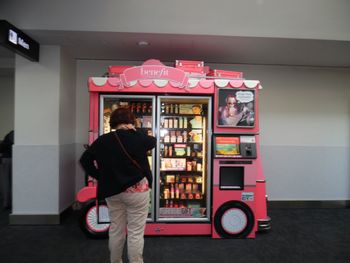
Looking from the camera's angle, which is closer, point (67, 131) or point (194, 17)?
point (194, 17)

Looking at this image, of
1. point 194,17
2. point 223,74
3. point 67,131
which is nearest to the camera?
point 194,17

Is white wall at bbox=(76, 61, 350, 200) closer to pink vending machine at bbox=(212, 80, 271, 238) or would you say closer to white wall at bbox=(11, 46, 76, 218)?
pink vending machine at bbox=(212, 80, 271, 238)

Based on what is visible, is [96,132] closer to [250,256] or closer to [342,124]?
[250,256]

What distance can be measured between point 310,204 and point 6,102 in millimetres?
6794

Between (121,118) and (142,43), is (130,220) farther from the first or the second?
(142,43)

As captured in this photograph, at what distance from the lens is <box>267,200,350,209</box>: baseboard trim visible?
4914 millimetres

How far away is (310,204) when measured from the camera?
4.95 m

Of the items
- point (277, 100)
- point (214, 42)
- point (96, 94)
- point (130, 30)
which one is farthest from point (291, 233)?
point (130, 30)

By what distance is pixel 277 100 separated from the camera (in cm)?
494

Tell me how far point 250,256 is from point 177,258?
851mm

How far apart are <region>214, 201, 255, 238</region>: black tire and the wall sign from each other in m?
3.22

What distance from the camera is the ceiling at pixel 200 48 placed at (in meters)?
3.56

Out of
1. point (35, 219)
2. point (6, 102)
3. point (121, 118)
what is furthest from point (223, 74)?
point (6, 102)

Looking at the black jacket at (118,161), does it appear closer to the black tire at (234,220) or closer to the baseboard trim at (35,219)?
the black tire at (234,220)
